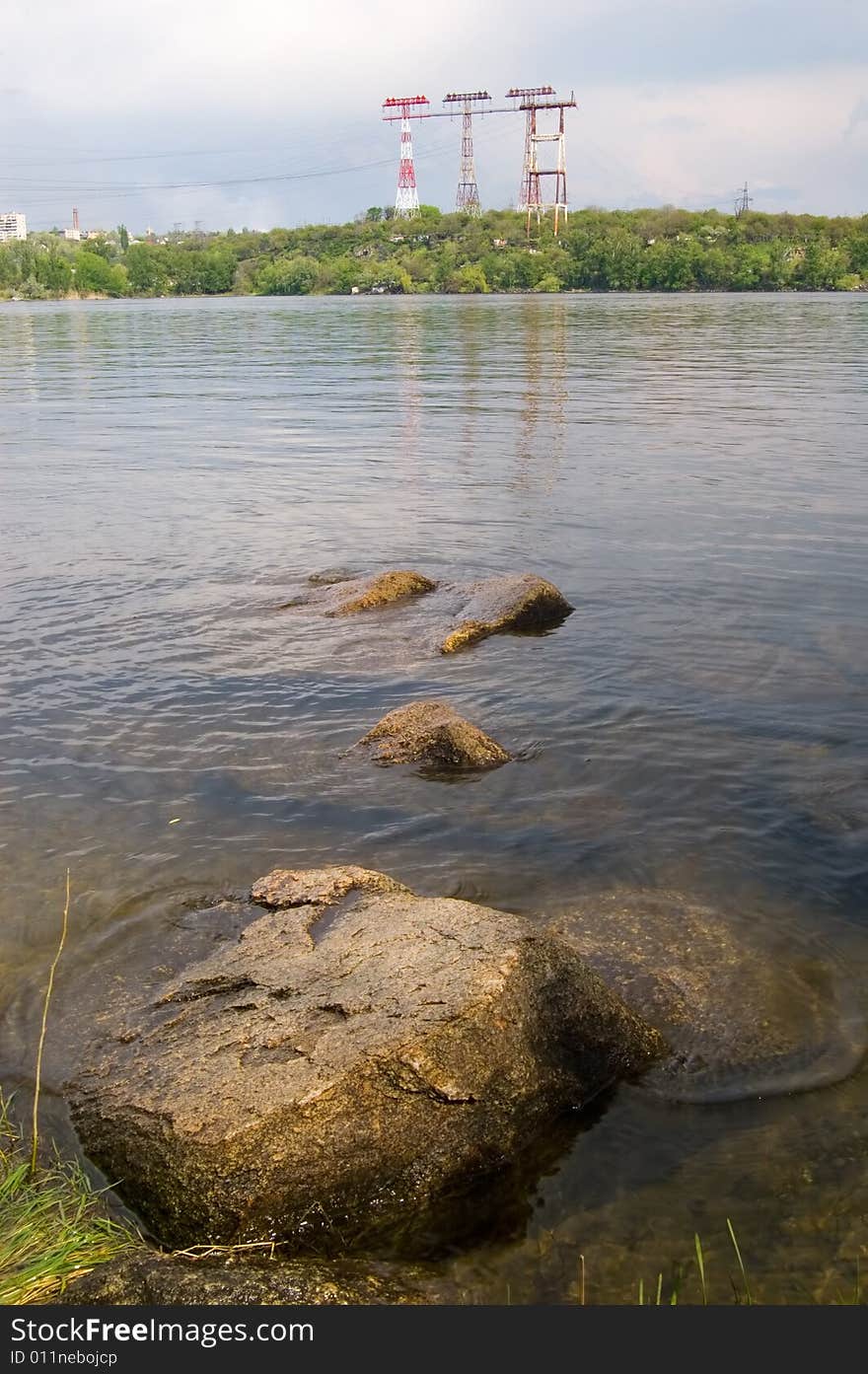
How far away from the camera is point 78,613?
12203mm

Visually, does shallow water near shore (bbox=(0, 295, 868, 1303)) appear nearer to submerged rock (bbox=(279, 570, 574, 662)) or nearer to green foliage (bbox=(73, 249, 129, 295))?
submerged rock (bbox=(279, 570, 574, 662))

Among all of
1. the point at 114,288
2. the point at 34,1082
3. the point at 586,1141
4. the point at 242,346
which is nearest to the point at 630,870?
the point at 586,1141

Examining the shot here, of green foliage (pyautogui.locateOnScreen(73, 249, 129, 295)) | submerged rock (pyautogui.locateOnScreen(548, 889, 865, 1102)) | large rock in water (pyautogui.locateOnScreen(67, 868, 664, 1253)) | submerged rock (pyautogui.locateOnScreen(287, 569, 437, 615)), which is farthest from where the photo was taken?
green foliage (pyautogui.locateOnScreen(73, 249, 129, 295))

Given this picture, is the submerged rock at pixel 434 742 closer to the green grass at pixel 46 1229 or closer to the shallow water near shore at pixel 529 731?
the shallow water near shore at pixel 529 731

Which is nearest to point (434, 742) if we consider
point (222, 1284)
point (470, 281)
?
point (222, 1284)

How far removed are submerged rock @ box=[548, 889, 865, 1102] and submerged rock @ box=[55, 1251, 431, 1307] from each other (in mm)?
1758

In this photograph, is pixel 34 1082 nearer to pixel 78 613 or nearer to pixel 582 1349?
pixel 582 1349

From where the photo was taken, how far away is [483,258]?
148 metres

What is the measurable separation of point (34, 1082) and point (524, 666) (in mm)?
6323

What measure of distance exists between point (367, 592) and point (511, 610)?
1.69m

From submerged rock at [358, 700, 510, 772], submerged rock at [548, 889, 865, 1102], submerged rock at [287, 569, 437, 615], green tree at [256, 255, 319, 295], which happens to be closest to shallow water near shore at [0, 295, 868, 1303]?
submerged rock at [548, 889, 865, 1102]

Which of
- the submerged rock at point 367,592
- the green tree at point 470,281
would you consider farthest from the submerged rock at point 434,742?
the green tree at point 470,281

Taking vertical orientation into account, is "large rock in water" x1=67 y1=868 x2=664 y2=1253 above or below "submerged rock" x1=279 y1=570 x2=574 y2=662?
below

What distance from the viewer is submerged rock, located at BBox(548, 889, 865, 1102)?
5.21 meters
